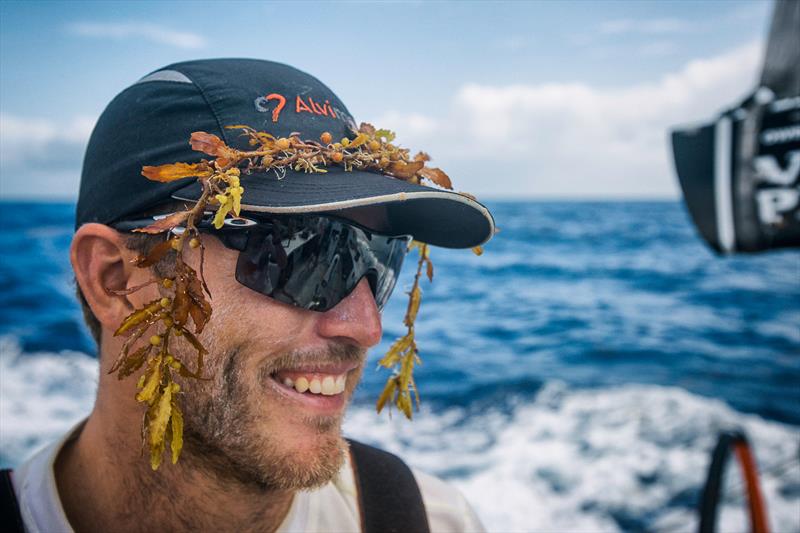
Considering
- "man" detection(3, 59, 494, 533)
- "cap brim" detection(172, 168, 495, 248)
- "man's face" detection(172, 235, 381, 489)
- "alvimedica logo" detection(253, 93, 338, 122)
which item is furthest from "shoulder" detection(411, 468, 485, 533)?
"alvimedica logo" detection(253, 93, 338, 122)

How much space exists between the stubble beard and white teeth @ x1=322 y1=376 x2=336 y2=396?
0.07 m

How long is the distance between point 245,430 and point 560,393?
27.9 feet

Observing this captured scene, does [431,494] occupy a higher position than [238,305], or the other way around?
[238,305]

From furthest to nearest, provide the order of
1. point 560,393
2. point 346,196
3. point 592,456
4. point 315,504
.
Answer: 1. point 560,393
2. point 592,456
3. point 315,504
4. point 346,196

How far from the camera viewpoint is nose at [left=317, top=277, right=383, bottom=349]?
1791 mm

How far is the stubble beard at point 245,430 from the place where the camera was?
169 cm

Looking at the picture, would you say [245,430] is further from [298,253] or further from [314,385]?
[298,253]

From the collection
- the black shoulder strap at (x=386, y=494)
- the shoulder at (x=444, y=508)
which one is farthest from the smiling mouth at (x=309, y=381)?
the shoulder at (x=444, y=508)

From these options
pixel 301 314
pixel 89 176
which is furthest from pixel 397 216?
pixel 89 176

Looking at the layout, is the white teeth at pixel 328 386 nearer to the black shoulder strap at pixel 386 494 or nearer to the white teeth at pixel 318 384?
the white teeth at pixel 318 384

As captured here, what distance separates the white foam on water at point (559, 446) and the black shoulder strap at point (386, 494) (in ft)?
13.3

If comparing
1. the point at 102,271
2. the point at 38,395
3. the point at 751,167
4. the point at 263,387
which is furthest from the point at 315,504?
the point at 38,395

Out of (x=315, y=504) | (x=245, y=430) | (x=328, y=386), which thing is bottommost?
(x=315, y=504)

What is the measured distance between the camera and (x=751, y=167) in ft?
9.57
